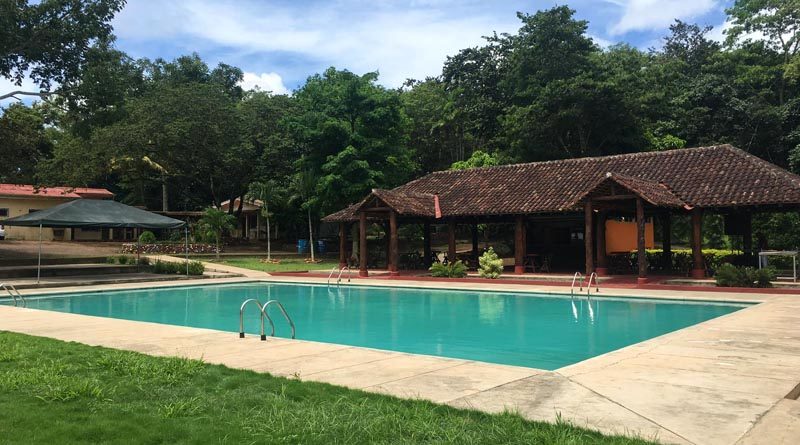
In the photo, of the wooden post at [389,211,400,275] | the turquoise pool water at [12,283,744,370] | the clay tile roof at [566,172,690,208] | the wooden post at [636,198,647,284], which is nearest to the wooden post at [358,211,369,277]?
the wooden post at [389,211,400,275]

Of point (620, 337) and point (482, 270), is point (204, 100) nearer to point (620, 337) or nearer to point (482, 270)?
point (482, 270)

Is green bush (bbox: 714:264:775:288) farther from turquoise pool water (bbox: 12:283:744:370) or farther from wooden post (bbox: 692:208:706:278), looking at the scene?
turquoise pool water (bbox: 12:283:744:370)

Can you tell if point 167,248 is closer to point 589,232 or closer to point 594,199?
point 589,232

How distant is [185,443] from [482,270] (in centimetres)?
1992

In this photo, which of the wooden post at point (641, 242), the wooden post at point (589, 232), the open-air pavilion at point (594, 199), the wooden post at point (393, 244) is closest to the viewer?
the wooden post at point (641, 242)

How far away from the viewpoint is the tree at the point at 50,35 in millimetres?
24406

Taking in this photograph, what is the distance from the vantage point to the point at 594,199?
2078 cm

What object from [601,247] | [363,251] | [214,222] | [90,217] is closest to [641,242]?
[601,247]

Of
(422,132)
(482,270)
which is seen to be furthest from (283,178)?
(482,270)

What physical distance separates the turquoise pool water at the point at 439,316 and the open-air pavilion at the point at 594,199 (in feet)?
16.3

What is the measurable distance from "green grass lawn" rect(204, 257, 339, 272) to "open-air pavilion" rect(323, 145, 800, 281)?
3097 millimetres

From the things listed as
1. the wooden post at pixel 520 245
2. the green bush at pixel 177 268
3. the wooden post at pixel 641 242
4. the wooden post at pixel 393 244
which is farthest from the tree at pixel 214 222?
the wooden post at pixel 641 242

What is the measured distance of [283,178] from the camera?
41.2 meters

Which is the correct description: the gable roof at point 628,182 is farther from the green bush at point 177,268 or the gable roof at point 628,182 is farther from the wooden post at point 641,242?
the green bush at point 177,268
